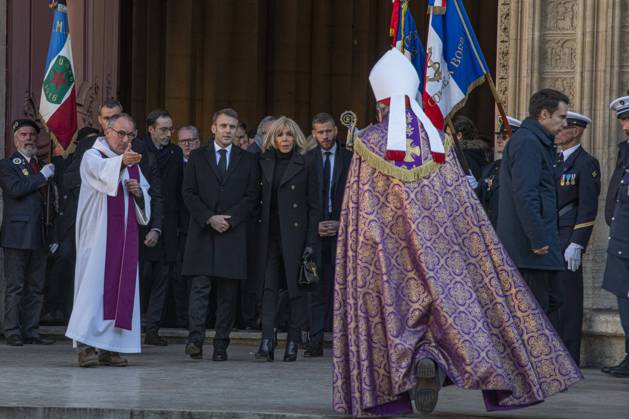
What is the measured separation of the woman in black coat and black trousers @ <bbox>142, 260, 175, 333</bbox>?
61.1 inches

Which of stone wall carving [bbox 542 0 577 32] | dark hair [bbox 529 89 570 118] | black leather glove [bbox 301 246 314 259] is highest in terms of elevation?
stone wall carving [bbox 542 0 577 32]

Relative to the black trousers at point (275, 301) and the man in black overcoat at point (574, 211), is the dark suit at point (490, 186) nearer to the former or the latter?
the man in black overcoat at point (574, 211)

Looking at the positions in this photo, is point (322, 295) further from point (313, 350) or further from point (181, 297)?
point (181, 297)

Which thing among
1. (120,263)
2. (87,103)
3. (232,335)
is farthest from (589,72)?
(87,103)

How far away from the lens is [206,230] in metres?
13.0

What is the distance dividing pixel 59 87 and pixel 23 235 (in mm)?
1449

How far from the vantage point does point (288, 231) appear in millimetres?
12930

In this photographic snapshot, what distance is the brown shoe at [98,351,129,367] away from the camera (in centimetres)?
1225

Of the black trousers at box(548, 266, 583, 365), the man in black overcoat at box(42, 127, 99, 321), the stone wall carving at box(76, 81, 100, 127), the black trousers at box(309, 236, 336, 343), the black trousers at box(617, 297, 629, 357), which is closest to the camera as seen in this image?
the black trousers at box(617, 297, 629, 357)

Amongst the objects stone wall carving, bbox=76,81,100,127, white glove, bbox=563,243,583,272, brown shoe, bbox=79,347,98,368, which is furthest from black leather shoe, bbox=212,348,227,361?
stone wall carving, bbox=76,81,100,127

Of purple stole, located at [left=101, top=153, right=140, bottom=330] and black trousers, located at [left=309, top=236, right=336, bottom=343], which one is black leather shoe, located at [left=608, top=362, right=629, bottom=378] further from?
purple stole, located at [left=101, top=153, right=140, bottom=330]

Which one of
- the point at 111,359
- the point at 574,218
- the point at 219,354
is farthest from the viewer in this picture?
the point at 219,354

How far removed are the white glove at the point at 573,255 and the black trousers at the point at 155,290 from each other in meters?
3.71

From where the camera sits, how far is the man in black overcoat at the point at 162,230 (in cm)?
1427
